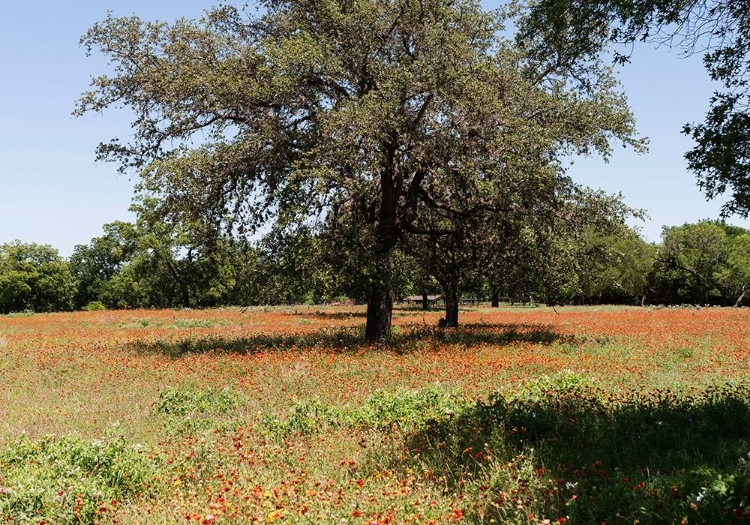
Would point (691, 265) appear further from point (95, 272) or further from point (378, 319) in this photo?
point (95, 272)

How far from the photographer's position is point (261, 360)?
14961 millimetres

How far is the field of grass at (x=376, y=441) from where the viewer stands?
4.99 m

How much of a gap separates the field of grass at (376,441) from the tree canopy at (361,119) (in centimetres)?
524

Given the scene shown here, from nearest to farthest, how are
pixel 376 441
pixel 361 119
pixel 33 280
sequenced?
pixel 376 441 < pixel 361 119 < pixel 33 280

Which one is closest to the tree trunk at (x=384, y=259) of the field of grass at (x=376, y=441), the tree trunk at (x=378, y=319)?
the tree trunk at (x=378, y=319)

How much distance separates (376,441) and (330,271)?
1092cm

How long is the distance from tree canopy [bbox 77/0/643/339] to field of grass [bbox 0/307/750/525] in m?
5.24

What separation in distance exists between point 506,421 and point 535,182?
11.2 meters

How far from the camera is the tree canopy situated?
1650cm

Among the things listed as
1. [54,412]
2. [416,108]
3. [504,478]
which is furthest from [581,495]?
[416,108]

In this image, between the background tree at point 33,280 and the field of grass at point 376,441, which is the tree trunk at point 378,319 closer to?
the field of grass at point 376,441

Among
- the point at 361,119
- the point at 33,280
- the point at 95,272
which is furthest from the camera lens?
the point at 95,272

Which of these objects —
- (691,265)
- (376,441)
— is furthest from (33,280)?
(691,265)

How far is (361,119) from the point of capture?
15.5 metres
